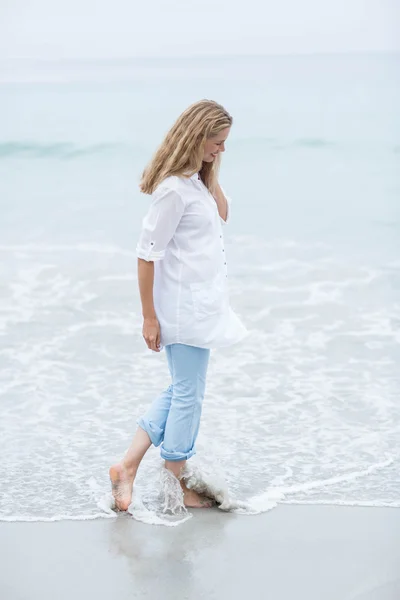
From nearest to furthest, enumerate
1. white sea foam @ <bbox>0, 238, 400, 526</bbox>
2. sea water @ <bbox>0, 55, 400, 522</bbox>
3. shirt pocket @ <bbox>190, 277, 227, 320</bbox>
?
shirt pocket @ <bbox>190, 277, 227, 320</bbox>
white sea foam @ <bbox>0, 238, 400, 526</bbox>
sea water @ <bbox>0, 55, 400, 522</bbox>

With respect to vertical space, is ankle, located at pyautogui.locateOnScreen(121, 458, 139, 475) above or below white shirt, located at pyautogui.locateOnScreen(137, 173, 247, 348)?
below

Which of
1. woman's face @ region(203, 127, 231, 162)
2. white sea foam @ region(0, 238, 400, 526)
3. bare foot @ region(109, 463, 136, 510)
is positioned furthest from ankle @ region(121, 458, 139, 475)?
woman's face @ region(203, 127, 231, 162)

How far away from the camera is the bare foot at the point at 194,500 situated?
301 centimetres

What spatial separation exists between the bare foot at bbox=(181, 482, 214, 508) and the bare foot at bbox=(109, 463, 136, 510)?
0.57ft

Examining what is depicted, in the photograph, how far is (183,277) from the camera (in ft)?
9.19

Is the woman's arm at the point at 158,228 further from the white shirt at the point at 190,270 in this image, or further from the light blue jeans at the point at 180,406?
the light blue jeans at the point at 180,406

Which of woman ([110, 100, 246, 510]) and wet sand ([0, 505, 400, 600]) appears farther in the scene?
woman ([110, 100, 246, 510])

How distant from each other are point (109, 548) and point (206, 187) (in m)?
1.10

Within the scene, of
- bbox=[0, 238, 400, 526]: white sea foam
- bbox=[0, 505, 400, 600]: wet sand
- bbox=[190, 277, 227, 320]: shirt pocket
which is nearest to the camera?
bbox=[0, 505, 400, 600]: wet sand

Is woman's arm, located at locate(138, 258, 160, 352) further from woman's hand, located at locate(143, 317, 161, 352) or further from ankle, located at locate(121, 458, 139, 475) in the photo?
ankle, located at locate(121, 458, 139, 475)

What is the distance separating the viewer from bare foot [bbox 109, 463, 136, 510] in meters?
2.97

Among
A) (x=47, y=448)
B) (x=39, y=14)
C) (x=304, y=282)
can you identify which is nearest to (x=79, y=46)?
(x=39, y=14)

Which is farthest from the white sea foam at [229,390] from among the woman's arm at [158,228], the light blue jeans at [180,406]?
the woman's arm at [158,228]

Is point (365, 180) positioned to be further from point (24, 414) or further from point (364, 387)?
point (24, 414)
